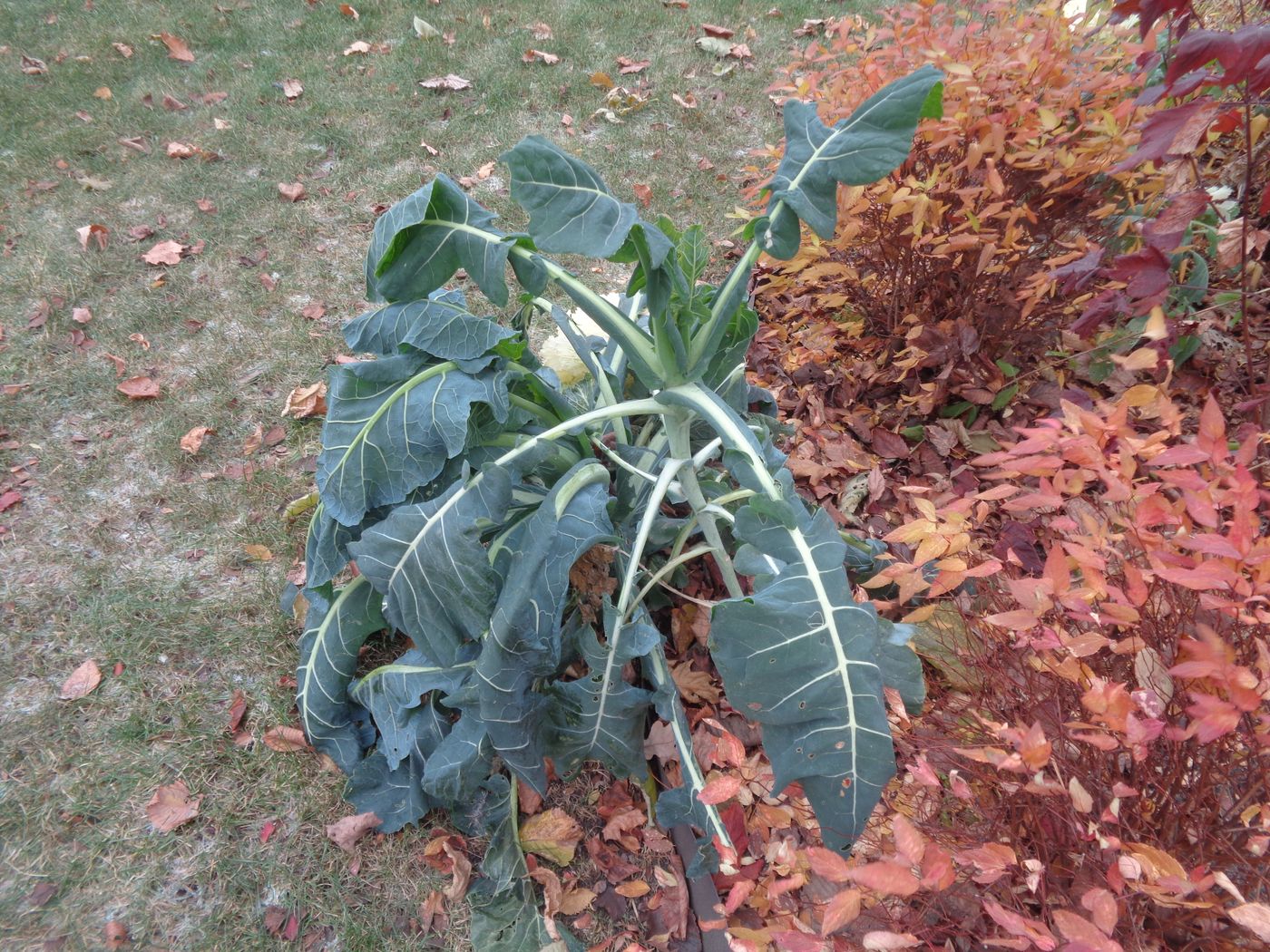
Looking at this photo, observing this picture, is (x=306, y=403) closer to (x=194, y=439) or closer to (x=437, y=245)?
(x=194, y=439)

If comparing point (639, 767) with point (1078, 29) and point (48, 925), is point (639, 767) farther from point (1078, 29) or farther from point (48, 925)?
point (1078, 29)

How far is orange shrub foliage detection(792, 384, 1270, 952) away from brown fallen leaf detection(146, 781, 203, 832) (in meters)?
1.63

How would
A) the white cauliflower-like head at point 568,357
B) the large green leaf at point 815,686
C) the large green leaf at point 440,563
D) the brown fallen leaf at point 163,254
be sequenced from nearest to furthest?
the large green leaf at point 815,686 < the large green leaf at point 440,563 < the white cauliflower-like head at point 568,357 < the brown fallen leaf at point 163,254

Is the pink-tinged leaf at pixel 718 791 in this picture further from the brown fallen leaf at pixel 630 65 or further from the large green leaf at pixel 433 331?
the brown fallen leaf at pixel 630 65

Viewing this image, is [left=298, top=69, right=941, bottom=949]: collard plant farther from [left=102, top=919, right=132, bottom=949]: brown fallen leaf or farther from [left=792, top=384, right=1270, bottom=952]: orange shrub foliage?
[left=102, top=919, right=132, bottom=949]: brown fallen leaf

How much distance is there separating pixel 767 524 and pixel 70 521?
2.53 meters

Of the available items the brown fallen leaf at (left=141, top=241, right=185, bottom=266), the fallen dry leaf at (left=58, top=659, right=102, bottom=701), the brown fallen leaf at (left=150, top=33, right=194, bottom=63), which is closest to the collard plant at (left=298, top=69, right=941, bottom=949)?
the fallen dry leaf at (left=58, top=659, right=102, bottom=701)

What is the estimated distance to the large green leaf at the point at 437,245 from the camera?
61.0 inches

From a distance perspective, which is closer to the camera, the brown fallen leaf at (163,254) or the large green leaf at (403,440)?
the large green leaf at (403,440)

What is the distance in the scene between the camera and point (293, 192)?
3834 millimetres

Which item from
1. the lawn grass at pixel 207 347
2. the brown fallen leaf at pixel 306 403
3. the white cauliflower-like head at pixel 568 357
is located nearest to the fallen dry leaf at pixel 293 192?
the lawn grass at pixel 207 347

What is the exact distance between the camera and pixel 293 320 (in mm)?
3236

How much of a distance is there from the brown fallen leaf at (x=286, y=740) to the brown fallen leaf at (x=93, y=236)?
2906mm

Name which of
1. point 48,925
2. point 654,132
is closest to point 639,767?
point 48,925
